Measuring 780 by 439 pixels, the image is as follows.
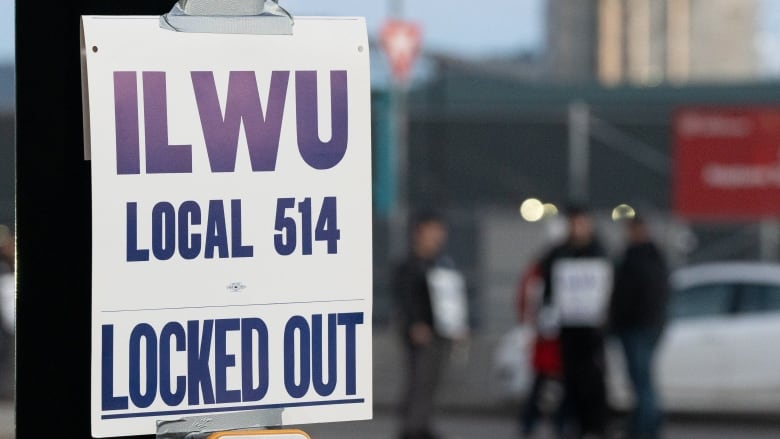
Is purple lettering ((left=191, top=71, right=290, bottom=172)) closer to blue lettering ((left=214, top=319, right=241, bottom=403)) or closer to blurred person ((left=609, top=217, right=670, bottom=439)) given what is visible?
blue lettering ((left=214, top=319, right=241, bottom=403))

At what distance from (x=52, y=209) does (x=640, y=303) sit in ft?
28.8

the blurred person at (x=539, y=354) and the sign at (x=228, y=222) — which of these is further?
the blurred person at (x=539, y=354)

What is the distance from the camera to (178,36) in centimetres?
244

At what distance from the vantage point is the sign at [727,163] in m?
17.9

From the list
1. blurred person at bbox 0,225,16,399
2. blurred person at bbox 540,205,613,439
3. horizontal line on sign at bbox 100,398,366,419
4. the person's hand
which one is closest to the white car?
blurred person at bbox 540,205,613,439

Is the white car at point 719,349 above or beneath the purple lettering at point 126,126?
beneath

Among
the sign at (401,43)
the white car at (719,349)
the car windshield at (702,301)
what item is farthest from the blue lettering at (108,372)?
the sign at (401,43)

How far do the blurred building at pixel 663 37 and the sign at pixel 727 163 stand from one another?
77.0ft

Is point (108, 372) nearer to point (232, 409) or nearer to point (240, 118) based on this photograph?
point (232, 409)

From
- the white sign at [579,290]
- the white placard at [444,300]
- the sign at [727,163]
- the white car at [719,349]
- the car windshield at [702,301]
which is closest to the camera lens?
the white placard at [444,300]

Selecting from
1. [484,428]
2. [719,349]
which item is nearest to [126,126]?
[484,428]

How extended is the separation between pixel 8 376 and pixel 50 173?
12.7m

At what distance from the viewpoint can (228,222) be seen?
2.44 meters

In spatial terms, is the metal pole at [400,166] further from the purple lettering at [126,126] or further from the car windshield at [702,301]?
the purple lettering at [126,126]
